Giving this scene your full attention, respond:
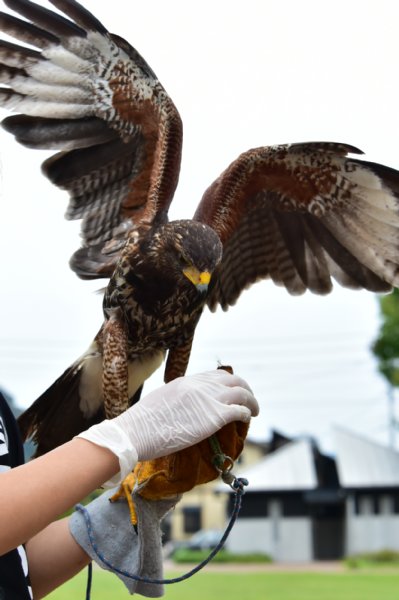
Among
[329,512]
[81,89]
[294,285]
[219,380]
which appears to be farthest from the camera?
[329,512]

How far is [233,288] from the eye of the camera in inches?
106

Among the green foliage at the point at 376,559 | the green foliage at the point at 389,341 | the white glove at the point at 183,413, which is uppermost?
the white glove at the point at 183,413

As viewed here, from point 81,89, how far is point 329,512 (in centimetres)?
2883

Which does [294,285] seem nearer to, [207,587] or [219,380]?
[219,380]

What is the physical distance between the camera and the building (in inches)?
1096

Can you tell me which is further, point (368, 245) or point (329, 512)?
point (329, 512)

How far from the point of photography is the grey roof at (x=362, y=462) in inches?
1109

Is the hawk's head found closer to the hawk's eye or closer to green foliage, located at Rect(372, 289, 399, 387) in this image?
the hawk's eye

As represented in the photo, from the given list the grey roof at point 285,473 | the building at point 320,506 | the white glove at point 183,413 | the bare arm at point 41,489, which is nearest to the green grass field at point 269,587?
the building at point 320,506

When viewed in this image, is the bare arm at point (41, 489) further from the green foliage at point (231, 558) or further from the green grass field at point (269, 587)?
the green foliage at point (231, 558)

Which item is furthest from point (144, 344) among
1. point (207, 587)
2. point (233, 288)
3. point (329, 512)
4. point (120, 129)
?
point (329, 512)

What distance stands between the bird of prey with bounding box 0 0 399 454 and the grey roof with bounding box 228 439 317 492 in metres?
25.5

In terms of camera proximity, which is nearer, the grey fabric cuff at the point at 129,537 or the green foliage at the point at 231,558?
the grey fabric cuff at the point at 129,537

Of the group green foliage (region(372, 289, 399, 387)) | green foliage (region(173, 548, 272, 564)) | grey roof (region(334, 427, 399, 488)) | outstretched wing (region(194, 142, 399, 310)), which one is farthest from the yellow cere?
grey roof (region(334, 427, 399, 488))
